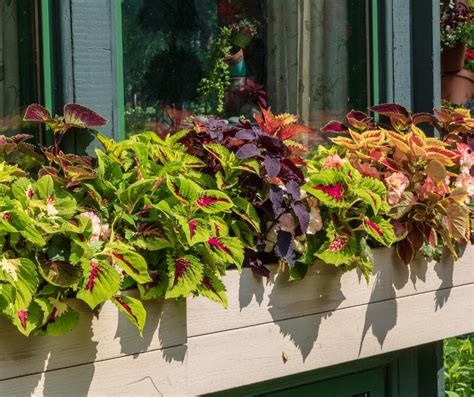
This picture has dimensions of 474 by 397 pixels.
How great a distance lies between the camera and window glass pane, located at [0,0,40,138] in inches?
86.3

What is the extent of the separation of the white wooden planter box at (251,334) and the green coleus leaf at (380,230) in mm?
138

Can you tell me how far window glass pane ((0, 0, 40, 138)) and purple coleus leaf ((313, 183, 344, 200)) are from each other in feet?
2.42

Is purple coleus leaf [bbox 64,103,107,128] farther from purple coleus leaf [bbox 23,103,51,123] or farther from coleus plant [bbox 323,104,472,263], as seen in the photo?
coleus plant [bbox 323,104,472,263]

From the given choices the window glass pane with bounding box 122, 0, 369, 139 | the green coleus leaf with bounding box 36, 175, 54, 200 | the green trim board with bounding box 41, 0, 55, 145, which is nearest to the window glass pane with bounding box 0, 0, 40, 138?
the green trim board with bounding box 41, 0, 55, 145

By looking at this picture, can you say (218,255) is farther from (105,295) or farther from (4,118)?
(4,118)

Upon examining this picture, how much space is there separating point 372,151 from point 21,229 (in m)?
1.12

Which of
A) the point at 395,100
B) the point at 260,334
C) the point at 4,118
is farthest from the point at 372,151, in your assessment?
the point at 4,118

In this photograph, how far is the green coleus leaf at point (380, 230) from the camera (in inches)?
87.7

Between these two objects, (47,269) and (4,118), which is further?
(4,118)

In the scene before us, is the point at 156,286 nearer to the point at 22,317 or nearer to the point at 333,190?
the point at 22,317

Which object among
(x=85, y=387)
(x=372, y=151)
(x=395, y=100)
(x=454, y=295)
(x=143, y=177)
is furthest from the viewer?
(x=395, y=100)

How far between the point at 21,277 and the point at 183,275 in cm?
37

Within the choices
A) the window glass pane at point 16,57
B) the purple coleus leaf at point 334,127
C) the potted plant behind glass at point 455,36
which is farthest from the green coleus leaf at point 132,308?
the potted plant behind glass at point 455,36

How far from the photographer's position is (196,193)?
6.35ft
